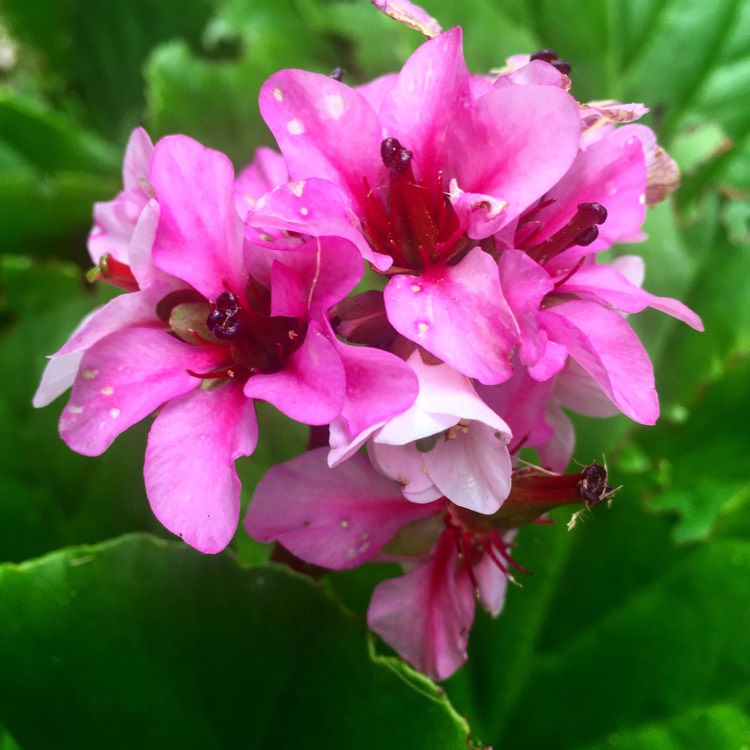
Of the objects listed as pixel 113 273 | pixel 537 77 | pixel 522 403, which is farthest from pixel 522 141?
pixel 113 273

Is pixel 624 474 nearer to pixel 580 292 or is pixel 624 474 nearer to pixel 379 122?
pixel 580 292

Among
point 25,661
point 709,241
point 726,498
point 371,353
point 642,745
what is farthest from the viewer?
point 709,241

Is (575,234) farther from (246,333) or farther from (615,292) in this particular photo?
(246,333)

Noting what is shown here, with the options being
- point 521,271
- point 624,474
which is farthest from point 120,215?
point 624,474

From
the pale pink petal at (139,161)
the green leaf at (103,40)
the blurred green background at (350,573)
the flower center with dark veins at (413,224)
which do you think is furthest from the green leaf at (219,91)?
the flower center with dark veins at (413,224)

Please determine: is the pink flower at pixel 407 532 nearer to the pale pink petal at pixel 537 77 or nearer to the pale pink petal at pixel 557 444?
the pale pink petal at pixel 557 444

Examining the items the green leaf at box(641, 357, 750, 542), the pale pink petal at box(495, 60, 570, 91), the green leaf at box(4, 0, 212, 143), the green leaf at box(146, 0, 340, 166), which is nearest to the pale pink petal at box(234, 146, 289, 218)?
the pale pink petal at box(495, 60, 570, 91)

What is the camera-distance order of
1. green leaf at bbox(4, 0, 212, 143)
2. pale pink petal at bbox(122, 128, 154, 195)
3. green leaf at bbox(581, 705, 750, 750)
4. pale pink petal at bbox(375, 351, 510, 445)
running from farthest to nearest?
green leaf at bbox(4, 0, 212, 143) < green leaf at bbox(581, 705, 750, 750) < pale pink petal at bbox(122, 128, 154, 195) < pale pink petal at bbox(375, 351, 510, 445)

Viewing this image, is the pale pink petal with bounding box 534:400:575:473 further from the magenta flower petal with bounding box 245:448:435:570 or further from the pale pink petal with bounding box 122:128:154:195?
the pale pink petal with bounding box 122:128:154:195
